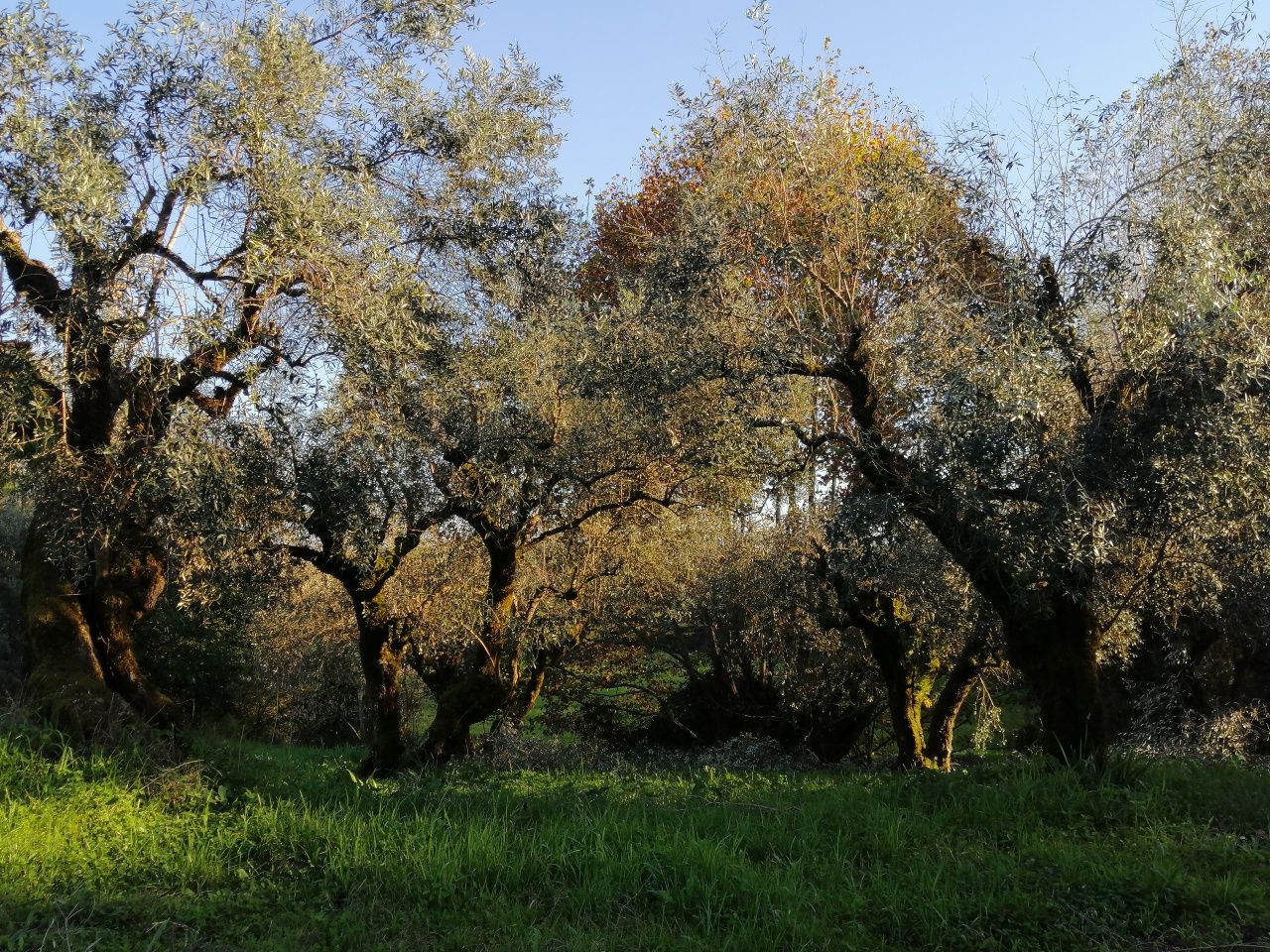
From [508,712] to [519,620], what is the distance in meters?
3.99

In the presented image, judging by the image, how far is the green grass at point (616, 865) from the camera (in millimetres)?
6012

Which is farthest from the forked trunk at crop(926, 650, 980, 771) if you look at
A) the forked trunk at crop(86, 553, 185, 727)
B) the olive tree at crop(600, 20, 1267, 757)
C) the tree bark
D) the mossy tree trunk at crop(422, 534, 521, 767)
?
the forked trunk at crop(86, 553, 185, 727)

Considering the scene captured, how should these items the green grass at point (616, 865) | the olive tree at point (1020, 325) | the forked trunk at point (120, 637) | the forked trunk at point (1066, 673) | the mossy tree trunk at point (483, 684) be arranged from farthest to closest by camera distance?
the mossy tree trunk at point (483, 684) → the forked trunk at point (120, 637) → the forked trunk at point (1066, 673) → the olive tree at point (1020, 325) → the green grass at point (616, 865)

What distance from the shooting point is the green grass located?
601cm

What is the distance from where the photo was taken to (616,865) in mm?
7078

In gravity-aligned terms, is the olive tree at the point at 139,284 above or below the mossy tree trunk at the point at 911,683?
above

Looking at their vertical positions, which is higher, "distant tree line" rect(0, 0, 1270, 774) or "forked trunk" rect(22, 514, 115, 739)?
"distant tree line" rect(0, 0, 1270, 774)

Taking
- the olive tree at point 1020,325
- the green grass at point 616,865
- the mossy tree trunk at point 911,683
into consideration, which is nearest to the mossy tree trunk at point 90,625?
the green grass at point 616,865

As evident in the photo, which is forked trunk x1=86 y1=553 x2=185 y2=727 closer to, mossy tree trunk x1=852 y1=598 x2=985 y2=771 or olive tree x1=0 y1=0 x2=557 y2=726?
olive tree x1=0 y1=0 x2=557 y2=726

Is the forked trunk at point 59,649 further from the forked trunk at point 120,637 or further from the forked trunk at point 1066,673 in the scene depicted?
the forked trunk at point 1066,673

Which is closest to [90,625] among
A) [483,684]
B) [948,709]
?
[483,684]

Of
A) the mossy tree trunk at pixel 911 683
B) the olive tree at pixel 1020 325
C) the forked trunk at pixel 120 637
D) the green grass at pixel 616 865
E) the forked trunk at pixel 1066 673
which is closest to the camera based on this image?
the green grass at pixel 616 865

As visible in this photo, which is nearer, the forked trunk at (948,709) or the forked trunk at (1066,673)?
the forked trunk at (1066,673)

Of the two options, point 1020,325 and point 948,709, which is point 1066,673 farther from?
point 948,709
